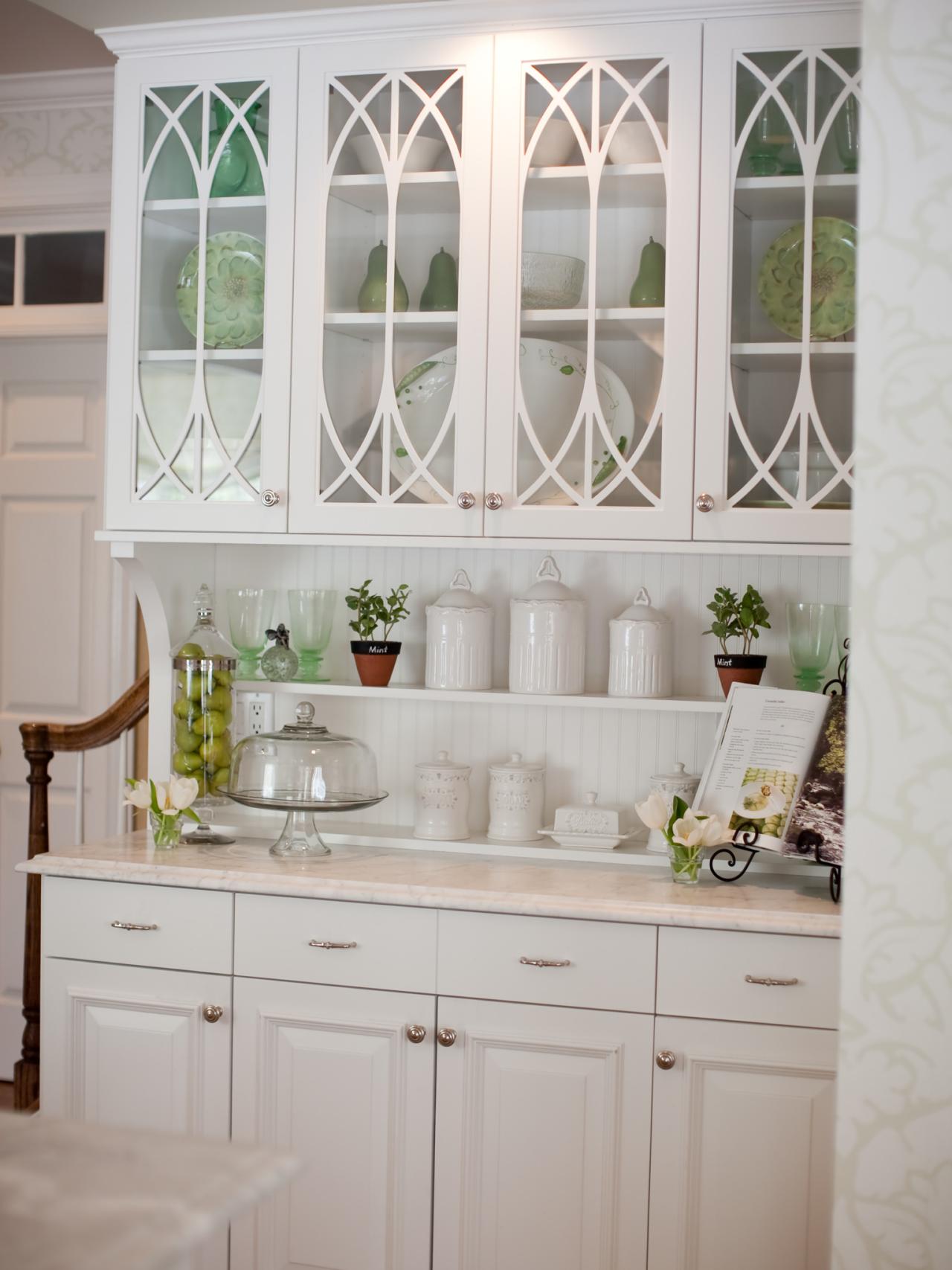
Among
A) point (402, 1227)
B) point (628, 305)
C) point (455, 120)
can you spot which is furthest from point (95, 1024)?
point (455, 120)

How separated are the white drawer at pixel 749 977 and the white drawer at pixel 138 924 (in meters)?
0.82

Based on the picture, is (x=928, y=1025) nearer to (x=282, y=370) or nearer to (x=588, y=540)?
(x=588, y=540)

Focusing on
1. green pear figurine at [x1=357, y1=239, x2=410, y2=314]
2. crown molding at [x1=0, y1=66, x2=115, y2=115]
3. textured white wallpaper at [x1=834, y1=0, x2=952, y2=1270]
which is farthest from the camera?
crown molding at [x1=0, y1=66, x2=115, y2=115]

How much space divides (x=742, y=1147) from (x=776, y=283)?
153cm

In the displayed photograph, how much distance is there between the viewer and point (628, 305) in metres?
2.36

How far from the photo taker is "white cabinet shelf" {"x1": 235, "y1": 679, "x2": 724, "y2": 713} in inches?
97.0

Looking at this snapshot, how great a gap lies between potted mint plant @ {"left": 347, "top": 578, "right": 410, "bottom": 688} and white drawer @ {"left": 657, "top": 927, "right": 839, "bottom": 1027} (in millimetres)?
846

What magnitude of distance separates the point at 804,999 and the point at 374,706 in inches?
45.3

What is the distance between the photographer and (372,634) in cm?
271

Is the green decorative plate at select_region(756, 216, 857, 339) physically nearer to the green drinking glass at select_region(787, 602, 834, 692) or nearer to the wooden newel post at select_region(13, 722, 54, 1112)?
the green drinking glass at select_region(787, 602, 834, 692)

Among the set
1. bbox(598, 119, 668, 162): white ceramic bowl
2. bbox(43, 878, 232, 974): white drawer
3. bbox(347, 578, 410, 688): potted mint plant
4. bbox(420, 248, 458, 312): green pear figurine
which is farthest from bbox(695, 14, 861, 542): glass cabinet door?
bbox(43, 878, 232, 974): white drawer

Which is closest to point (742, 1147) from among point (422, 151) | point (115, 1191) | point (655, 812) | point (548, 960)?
point (548, 960)

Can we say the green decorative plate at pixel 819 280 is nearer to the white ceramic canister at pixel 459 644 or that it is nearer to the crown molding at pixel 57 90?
the white ceramic canister at pixel 459 644

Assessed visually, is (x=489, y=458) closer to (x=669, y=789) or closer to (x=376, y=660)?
(x=376, y=660)
